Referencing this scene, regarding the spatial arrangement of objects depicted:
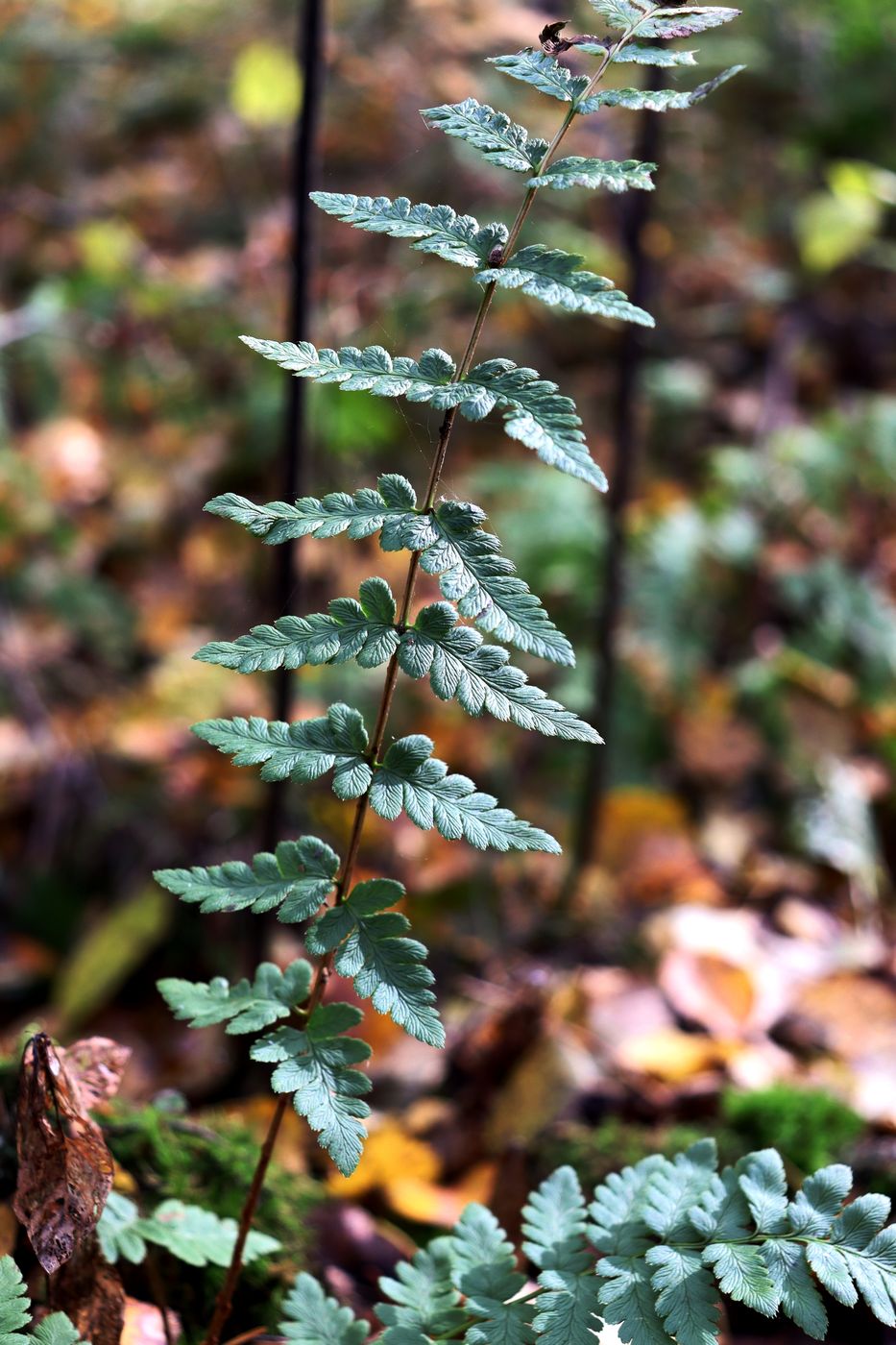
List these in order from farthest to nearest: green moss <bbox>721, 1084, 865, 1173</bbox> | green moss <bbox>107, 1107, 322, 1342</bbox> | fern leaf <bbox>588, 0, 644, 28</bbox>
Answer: green moss <bbox>721, 1084, 865, 1173</bbox>, green moss <bbox>107, 1107, 322, 1342</bbox>, fern leaf <bbox>588, 0, 644, 28</bbox>

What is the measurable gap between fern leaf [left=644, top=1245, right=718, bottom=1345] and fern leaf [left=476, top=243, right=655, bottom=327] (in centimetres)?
82

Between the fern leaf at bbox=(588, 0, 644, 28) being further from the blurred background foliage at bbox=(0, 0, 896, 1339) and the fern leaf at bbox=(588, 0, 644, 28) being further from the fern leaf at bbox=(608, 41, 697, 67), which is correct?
the blurred background foliage at bbox=(0, 0, 896, 1339)

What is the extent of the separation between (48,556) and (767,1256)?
337 cm

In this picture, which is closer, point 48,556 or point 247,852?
point 247,852

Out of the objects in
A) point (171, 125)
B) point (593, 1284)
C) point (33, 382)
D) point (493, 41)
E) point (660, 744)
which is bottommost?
point (660, 744)

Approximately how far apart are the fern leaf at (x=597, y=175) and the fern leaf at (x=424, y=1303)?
1010 mm

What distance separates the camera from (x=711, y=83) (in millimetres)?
934

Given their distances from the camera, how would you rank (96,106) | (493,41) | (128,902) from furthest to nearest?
(96,106)
(493,41)
(128,902)

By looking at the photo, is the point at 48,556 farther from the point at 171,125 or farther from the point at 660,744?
the point at 171,125

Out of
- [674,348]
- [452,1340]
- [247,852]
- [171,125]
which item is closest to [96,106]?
[171,125]

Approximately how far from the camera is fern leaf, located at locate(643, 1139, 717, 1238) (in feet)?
3.32

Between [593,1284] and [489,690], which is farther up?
[489,690]

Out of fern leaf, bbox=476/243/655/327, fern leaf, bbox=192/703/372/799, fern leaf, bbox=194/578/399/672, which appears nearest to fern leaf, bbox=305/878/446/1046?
fern leaf, bbox=192/703/372/799

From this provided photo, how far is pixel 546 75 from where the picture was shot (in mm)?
1010
